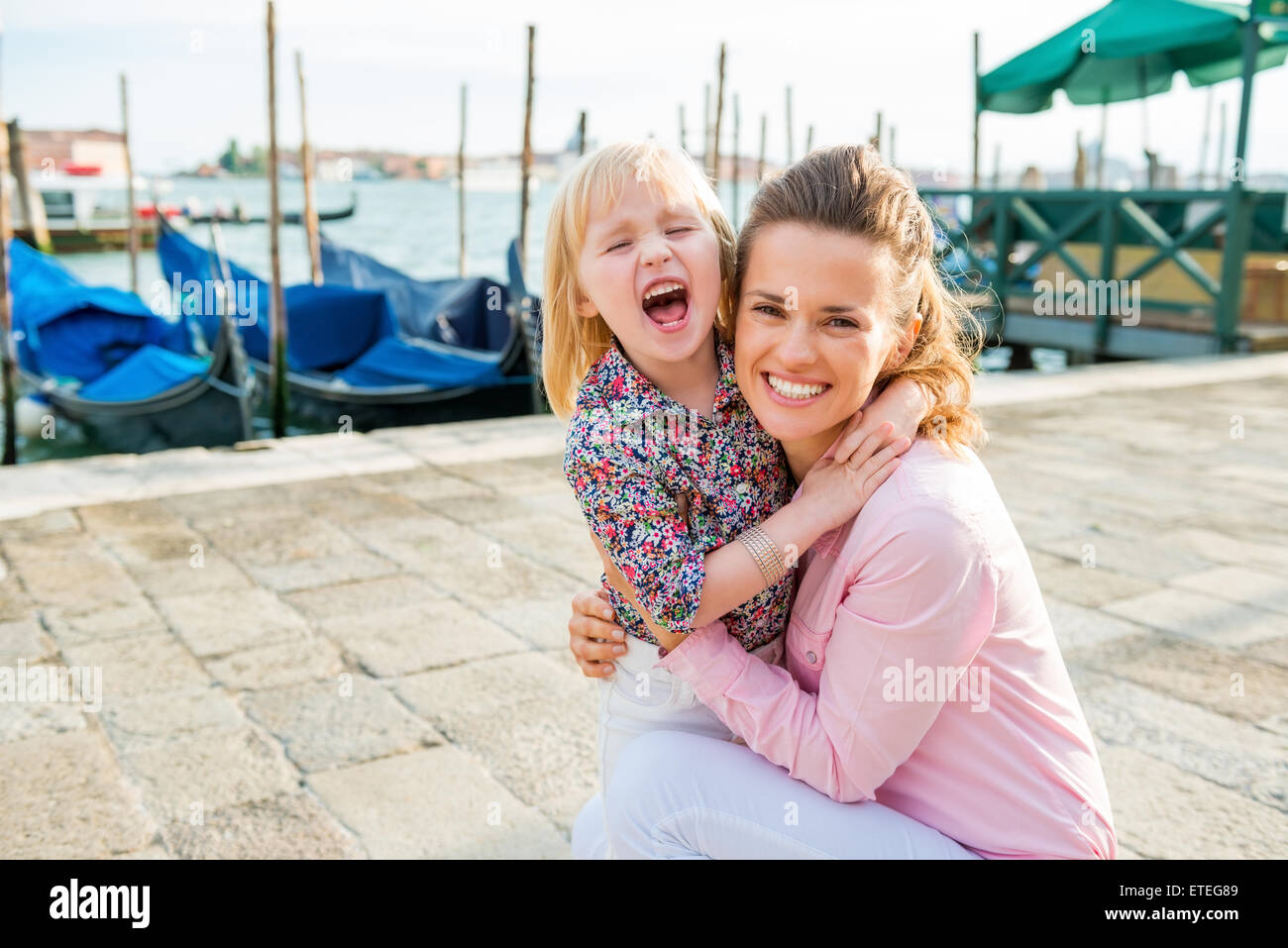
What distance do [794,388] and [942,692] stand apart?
41 centimetres

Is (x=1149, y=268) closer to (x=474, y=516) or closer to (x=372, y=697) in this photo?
(x=474, y=516)

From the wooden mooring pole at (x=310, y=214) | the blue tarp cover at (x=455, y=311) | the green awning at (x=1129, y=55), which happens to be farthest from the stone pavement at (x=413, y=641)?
the wooden mooring pole at (x=310, y=214)

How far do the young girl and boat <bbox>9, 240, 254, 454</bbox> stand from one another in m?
8.69

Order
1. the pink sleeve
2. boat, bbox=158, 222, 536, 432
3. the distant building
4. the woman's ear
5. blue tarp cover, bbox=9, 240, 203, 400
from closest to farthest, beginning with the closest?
1. the pink sleeve
2. the woman's ear
3. boat, bbox=158, 222, 536, 432
4. blue tarp cover, bbox=9, 240, 203, 400
5. the distant building

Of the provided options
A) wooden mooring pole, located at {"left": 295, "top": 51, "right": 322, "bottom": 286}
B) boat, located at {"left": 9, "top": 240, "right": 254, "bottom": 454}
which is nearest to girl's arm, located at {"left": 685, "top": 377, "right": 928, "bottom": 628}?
boat, located at {"left": 9, "top": 240, "right": 254, "bottom": 454}

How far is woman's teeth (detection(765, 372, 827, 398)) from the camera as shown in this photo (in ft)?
4.58

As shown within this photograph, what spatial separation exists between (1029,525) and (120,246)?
1494 inches

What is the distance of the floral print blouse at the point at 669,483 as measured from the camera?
140 centimetres

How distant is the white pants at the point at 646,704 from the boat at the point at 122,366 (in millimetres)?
8747

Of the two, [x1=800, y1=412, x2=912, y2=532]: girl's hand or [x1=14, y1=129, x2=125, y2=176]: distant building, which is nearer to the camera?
[x1=800, y1=412, x2=912, y2=532]: girl's hand

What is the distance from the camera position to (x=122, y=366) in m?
10.8

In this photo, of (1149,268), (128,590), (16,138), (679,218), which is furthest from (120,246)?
(679,218)

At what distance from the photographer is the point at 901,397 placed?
4.65 feet

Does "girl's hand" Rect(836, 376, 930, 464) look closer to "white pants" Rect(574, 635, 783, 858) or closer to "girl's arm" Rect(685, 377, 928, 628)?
"girl's arm" Rect(685, 377, 928, 628)
